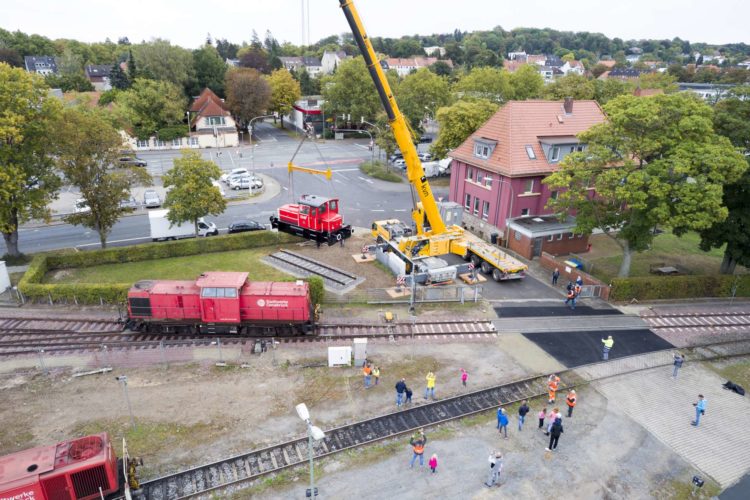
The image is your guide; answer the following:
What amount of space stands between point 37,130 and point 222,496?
3202 centimetres

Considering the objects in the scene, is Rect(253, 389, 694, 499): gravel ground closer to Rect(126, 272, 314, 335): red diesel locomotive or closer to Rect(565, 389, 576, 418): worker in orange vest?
Rect(565, 389, 576, 418): worker in orange vest

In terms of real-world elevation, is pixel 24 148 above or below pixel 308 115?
above

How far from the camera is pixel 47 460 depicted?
15992mm

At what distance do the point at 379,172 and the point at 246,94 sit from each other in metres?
37.3

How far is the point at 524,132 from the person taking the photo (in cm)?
4400

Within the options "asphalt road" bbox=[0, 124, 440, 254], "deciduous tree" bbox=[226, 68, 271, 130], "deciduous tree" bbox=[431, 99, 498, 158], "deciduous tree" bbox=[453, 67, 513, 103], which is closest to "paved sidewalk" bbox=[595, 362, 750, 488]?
"asphalt road" bbox=[0, 124, 440, 254]

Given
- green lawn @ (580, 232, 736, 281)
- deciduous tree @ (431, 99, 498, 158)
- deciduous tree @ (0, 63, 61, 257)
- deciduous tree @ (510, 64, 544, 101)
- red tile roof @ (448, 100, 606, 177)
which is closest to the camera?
deciduous tree @ (0, 63, 61, 257)

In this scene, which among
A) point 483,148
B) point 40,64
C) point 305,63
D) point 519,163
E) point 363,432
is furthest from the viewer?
point 305,63

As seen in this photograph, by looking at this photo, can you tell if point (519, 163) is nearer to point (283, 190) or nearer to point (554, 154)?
point (554, 154)

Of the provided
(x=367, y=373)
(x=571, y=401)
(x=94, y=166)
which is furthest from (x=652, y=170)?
(x=94, y=166)

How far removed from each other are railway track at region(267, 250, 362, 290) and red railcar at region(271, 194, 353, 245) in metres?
2.60

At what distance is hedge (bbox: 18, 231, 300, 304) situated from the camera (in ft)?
103

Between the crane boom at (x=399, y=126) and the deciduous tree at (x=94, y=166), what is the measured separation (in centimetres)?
2091

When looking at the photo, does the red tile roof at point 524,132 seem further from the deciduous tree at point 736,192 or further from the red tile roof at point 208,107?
the red tile roof at point 208,107
